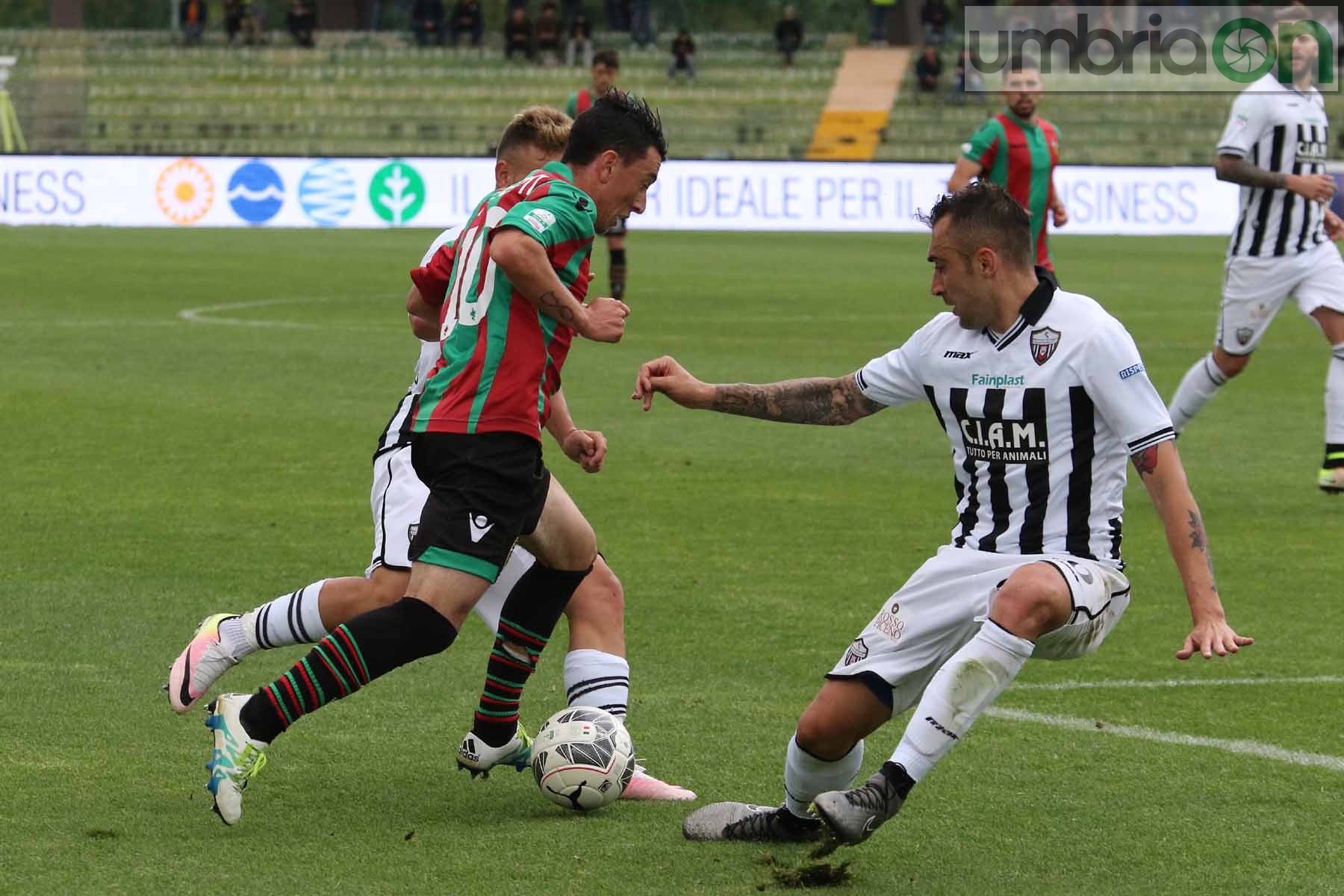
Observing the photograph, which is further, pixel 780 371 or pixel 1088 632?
pixel 780 371

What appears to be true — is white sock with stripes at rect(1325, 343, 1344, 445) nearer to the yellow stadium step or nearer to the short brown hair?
the short brown hair

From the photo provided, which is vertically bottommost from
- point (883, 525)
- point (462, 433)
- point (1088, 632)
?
point (883, 525)

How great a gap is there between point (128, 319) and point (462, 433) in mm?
13675

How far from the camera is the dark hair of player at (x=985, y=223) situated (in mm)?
4496

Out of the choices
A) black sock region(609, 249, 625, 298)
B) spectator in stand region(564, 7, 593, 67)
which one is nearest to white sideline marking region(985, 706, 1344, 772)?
black sock region(609, 249, 625, 298)

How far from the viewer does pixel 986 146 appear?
38.5 feet

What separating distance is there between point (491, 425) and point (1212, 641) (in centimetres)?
160

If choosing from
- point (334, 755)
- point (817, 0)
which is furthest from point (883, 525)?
point (817, 0)

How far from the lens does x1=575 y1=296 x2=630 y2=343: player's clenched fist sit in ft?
15.0

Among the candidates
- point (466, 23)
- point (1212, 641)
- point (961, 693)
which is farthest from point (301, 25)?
point (1212, 641)

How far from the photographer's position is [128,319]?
17.7 m

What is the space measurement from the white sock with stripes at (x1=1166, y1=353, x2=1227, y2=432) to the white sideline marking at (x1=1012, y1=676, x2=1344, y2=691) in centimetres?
395

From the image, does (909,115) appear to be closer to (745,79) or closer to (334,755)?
(745,79)

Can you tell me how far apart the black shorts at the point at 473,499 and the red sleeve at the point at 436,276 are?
0.53 meters
